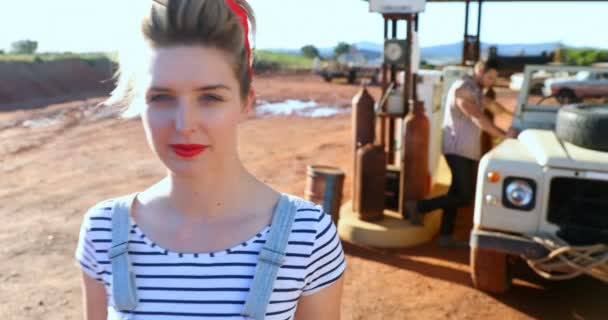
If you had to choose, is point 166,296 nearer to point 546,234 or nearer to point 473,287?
point 546,234

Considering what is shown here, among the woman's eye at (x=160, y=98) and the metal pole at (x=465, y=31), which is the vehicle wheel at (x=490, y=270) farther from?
the metal pole at (x=465, y=31)

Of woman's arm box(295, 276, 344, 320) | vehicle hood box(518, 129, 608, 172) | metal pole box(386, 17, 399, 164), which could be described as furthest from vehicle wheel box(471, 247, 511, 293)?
woman's arm box(295, 276, 344, 320)

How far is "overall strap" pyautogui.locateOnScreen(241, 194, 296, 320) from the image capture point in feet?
4.12

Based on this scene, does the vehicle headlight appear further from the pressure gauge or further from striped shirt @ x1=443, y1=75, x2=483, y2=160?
the pressure gauge

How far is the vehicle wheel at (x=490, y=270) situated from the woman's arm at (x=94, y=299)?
327 cm

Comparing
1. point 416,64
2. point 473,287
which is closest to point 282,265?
point 473,287

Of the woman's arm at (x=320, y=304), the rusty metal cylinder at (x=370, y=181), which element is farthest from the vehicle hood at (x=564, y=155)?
the woman's arm at (x=320, y=304)

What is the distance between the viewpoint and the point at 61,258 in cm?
545

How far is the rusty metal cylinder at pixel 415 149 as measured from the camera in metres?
5.57

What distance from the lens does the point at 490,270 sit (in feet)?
14.3

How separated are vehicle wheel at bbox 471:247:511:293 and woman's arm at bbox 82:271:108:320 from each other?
129 inches

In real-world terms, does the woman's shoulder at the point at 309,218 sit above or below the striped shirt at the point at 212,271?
above

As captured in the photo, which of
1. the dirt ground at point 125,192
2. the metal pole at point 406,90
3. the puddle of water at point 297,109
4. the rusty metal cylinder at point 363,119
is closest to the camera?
the dirt ground at point 125,192

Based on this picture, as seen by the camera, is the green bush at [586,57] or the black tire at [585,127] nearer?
the black tire at [585,127]
